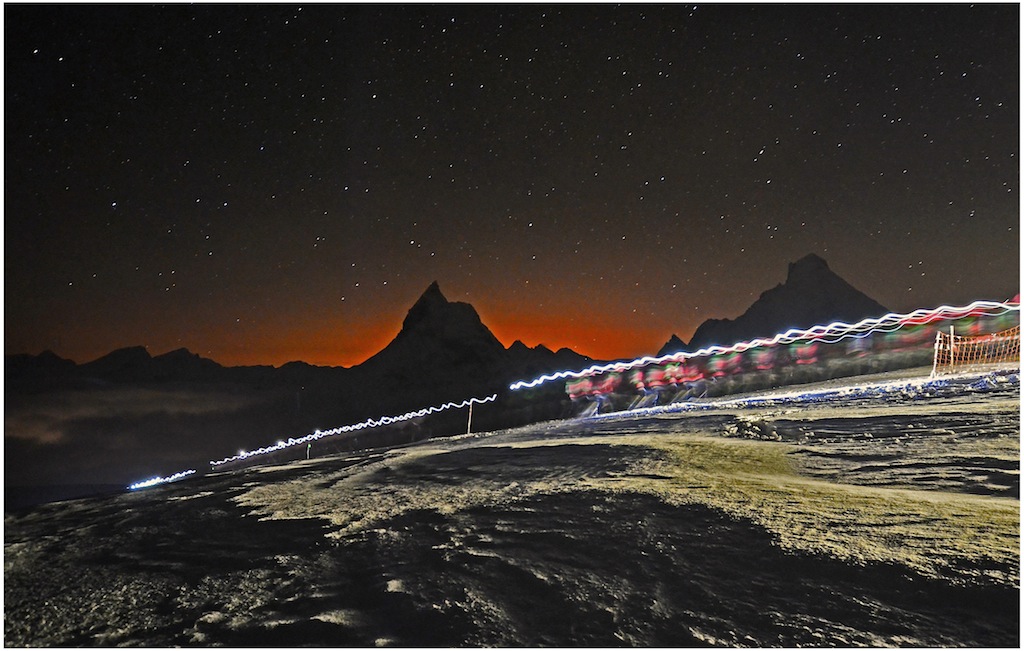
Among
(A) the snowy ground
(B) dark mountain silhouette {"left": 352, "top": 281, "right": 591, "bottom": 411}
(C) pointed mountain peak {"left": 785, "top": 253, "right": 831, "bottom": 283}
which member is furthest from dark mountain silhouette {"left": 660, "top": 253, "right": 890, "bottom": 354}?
(A) the snowy ground

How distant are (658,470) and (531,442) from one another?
241 centimetres

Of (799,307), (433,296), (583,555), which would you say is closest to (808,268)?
(799,307)

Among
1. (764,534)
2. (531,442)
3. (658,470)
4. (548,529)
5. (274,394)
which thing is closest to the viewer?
(764,534)

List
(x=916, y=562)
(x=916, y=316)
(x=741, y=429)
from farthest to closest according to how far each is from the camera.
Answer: (x=916, y=316) → (x=741, y=429) → (x=916, y=562)

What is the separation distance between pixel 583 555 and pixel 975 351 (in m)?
8.12

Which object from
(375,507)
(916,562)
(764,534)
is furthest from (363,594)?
(916,562)

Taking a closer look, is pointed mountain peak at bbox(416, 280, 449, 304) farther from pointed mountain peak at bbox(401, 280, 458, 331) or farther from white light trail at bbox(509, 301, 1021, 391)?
white light trail at bbox(509, 301, 1021, 391)

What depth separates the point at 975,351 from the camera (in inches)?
295

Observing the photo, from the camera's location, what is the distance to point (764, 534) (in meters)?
2.32

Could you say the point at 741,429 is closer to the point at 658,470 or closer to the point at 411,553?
the point at 658,470

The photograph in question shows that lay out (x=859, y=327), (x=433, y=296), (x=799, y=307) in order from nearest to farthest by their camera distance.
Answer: (x=859, y=327)
(x=799, y=307)
(x=433, y=296)

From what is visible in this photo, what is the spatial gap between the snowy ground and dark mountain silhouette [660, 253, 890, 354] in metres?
84.7

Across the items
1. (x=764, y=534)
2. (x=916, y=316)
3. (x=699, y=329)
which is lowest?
(x=764, y=534)

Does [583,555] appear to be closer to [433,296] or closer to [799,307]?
[799,307]
